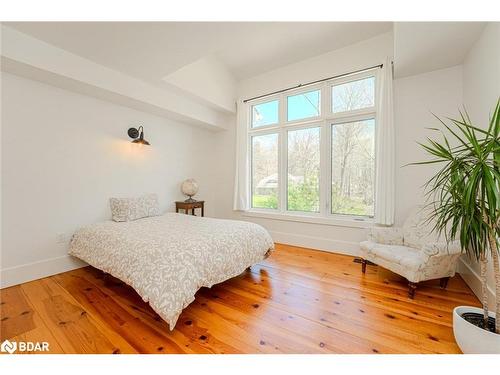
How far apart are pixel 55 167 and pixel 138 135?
3.68 ft

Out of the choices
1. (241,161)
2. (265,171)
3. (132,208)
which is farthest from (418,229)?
(132,208)

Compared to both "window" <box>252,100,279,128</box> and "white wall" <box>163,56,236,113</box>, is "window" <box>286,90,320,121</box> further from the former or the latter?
"white wall" <box>163,56,236,113</box>

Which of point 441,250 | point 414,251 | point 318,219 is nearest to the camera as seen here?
point 441,250

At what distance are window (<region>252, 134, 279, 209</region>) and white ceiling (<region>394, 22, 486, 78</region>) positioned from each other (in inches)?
82.2

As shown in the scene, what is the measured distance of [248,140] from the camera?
4.21 meters

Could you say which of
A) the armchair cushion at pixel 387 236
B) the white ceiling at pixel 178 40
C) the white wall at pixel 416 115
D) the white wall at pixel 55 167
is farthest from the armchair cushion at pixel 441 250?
the white wall at pixel 55 167

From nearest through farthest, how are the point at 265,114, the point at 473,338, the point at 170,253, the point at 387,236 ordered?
1. the point at 473,338
2. the point at 170,253
3. the point at 387,236
4. the point at 265,114

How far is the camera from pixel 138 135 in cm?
332

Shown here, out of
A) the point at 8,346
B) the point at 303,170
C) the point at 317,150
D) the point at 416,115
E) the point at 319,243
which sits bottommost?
the point at 8,346

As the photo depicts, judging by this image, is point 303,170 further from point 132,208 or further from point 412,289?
point 132,208

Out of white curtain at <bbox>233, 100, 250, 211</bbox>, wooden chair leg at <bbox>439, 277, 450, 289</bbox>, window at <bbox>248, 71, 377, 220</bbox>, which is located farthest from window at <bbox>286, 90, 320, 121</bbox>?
wooden chair leg at <bbox>439, 277, 450, 289</bbox>

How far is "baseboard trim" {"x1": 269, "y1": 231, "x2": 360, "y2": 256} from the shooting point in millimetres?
3150
